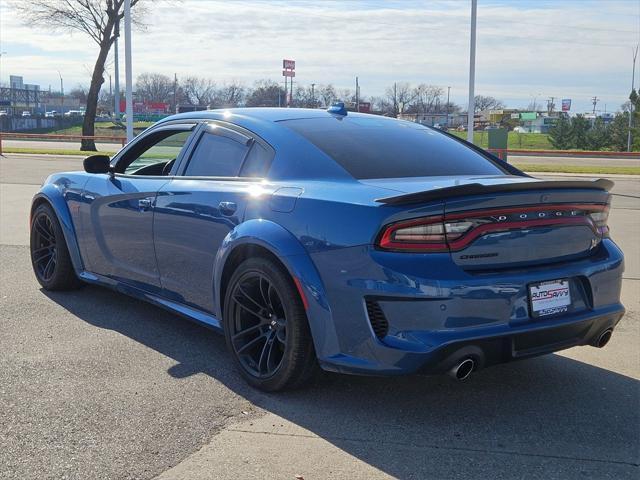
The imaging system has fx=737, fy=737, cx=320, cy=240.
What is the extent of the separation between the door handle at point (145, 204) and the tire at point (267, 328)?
44.0 inches

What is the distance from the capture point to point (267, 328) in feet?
13.4

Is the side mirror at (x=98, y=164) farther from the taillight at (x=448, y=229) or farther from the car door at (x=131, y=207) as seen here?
the taillight at (x=448, y=229)

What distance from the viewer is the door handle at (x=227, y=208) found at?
4.23 m

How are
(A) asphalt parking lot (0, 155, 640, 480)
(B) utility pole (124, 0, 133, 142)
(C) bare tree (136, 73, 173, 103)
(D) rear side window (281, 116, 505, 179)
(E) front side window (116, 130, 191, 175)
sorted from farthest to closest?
(C) bare tree (136, 73, 173, 103), (B) utility pole (124, 0, 133, 142), (E) front side window (116, 130, 191, 175), (D) rear side window (281, 116, 505, 179), (A) asphalt parking lot (0, 155, 640, 480)

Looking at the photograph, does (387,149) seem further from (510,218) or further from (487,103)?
(487,103)

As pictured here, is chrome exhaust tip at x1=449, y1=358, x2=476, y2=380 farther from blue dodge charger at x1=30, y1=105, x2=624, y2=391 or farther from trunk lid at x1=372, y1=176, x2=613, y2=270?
trunk lid at x1=372, y1=176, x2=613, y2=270

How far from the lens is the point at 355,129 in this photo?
4.63 m

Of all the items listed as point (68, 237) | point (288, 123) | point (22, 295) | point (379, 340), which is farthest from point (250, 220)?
point (22, 295)

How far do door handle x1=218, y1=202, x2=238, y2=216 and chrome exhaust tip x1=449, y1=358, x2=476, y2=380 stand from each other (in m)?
1.57

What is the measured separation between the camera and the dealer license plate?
3.55m

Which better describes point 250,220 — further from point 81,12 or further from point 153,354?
point 81,12

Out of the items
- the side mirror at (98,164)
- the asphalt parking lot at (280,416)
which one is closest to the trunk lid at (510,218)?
the asphalt parking lot at (280,416)

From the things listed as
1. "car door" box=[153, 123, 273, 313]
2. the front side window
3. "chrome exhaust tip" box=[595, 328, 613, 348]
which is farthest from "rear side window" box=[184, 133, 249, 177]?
"chrome exhaust tip" box=[595, 328, 613, 348]

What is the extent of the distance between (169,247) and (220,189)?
0.63 meters
